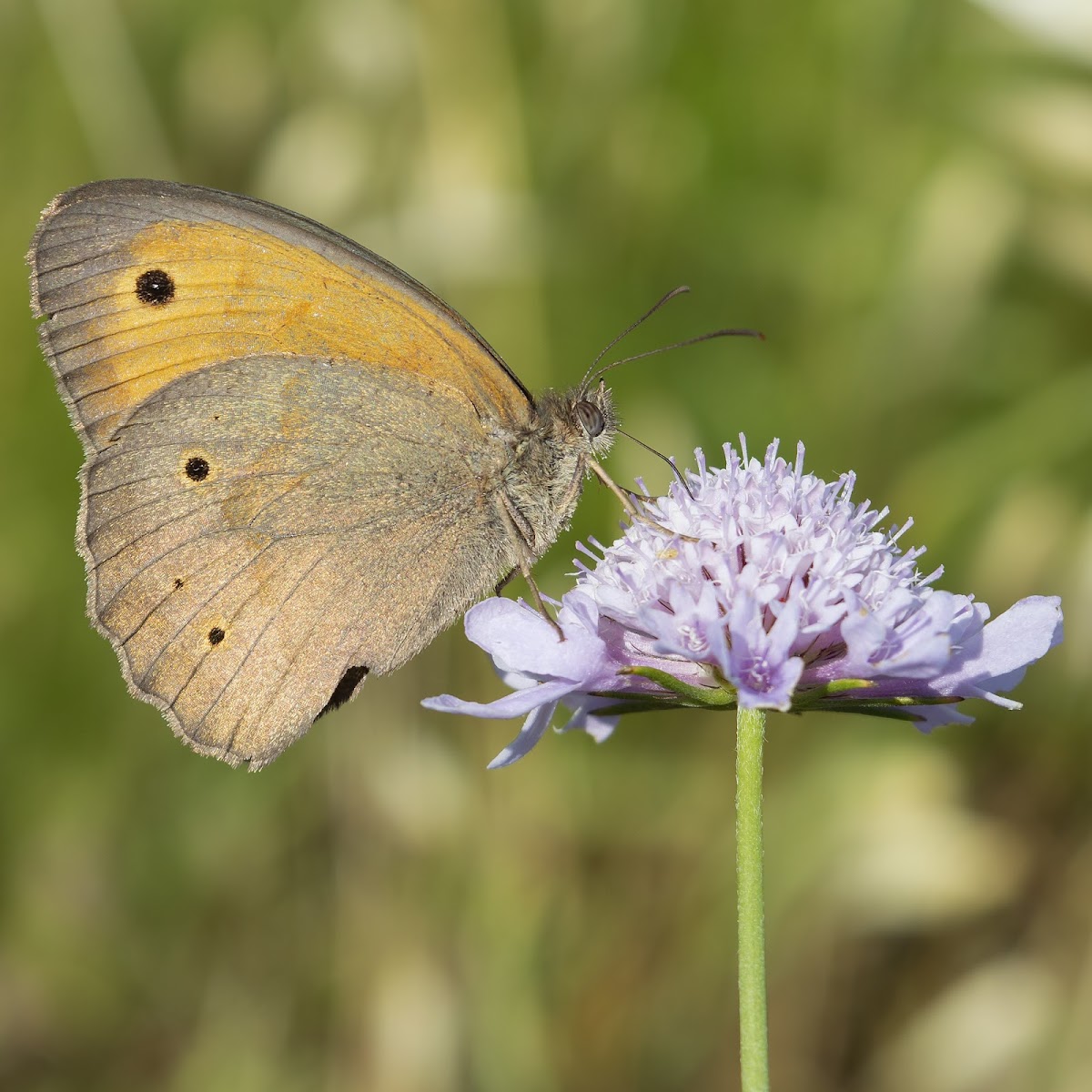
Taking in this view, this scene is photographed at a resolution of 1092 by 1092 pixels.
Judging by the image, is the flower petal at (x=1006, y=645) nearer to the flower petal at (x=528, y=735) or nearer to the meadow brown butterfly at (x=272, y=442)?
the flower petal at (x=528, y=735)

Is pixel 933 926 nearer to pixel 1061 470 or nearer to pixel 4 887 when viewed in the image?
pixel 1061 470

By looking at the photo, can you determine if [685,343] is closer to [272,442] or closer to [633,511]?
[633,511]

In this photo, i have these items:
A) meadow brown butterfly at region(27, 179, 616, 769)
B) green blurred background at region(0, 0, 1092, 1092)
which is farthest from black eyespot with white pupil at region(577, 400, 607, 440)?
green blurred background at region(0, 0, 1092, 1092)

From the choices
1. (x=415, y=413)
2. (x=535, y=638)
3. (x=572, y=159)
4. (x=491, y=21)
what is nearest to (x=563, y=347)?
(x=572, y=159)

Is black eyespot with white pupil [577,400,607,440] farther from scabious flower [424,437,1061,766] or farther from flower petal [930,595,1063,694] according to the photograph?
flower petal [930,595,1063,694]

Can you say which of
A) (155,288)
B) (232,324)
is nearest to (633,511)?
(232,324)
